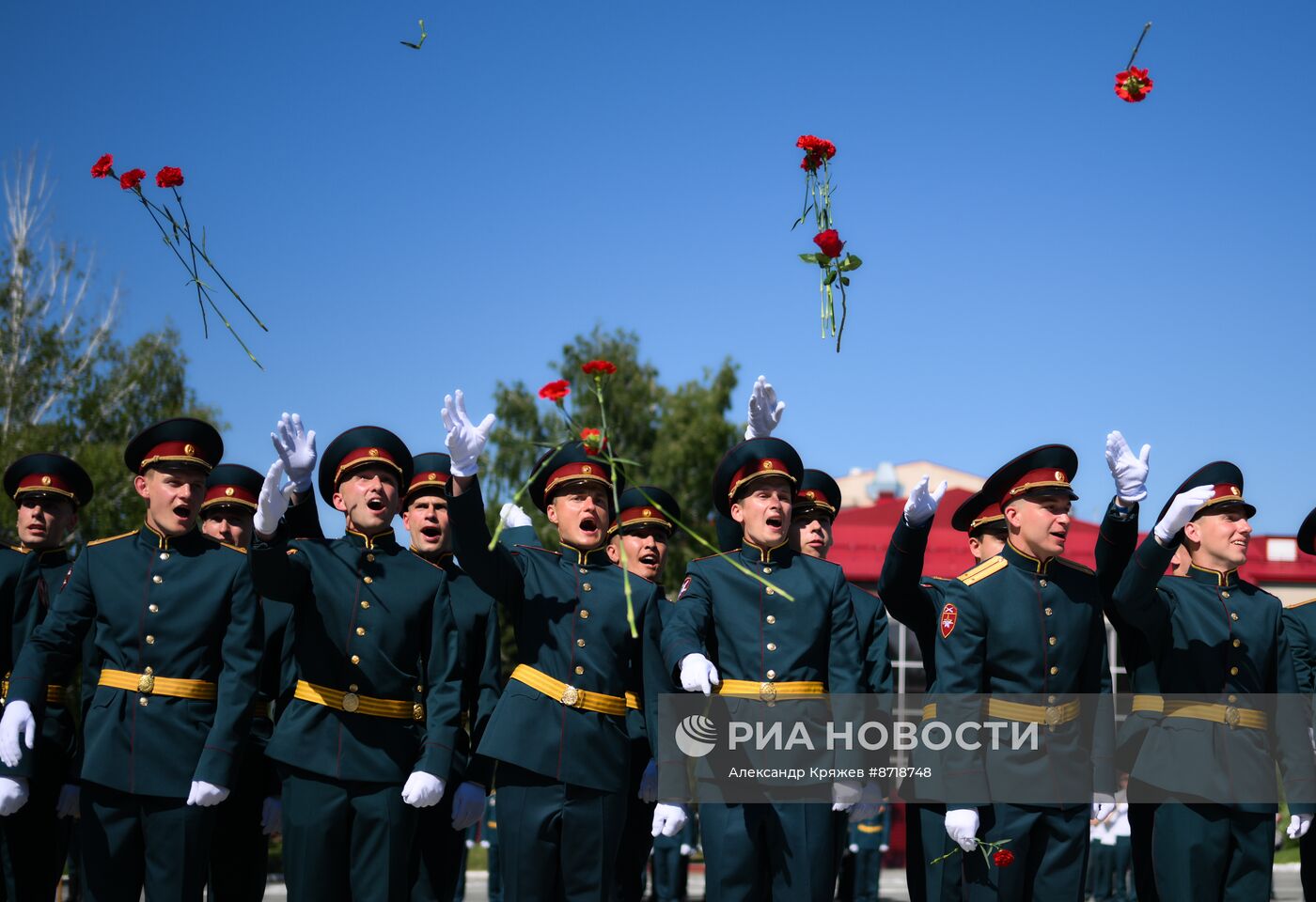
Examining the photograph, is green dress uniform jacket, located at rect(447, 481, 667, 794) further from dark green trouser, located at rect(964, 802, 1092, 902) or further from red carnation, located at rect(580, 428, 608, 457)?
dark green trouser, located at rect(964, 802, 1092, 902)

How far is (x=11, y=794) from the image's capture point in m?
6.66

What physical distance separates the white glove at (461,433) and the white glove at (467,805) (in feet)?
6.09

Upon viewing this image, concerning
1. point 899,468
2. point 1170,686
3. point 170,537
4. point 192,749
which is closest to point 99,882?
point 192,749

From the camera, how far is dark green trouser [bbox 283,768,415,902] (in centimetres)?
613

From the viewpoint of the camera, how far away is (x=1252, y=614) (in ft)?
24.4

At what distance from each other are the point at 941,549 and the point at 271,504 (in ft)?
66.6

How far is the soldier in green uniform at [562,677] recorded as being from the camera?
6.32 metres

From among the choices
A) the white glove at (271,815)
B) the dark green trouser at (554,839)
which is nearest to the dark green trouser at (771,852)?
the dark green trouser at (554,839)

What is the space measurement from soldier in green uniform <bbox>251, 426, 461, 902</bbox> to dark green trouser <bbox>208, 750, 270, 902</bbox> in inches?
60.5

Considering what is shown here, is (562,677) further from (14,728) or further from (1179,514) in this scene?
(1179,514)

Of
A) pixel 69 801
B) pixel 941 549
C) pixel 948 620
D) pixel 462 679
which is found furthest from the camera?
pixel 941 549

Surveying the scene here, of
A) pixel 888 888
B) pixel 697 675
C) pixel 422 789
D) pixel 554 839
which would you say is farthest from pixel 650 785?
pixel 888 888

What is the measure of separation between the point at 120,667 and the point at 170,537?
0.65 m

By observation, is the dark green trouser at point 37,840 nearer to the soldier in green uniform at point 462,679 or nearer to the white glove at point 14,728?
the white glove at point 14,728
